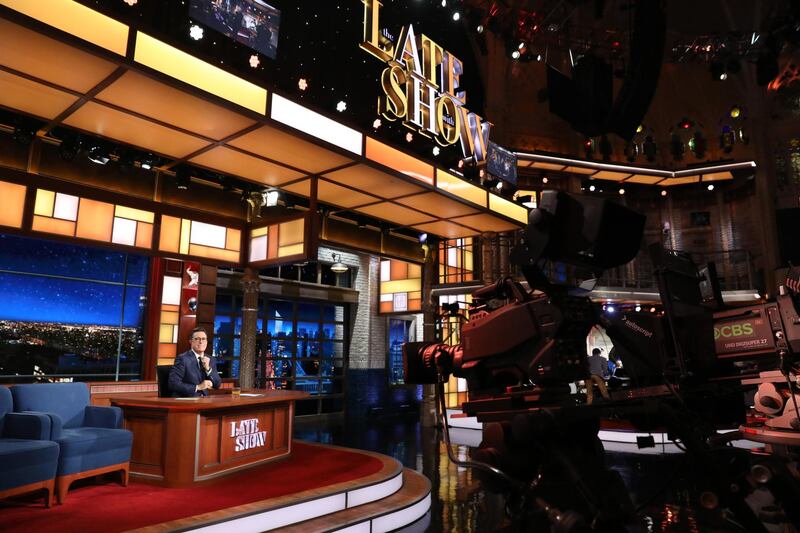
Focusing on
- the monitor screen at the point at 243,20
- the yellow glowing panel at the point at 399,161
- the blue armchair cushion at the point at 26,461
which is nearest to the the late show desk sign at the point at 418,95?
the monitor screen at the point at 243,20

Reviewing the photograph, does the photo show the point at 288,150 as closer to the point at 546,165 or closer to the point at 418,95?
the point at 418,95

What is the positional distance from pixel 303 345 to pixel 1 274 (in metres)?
5.65

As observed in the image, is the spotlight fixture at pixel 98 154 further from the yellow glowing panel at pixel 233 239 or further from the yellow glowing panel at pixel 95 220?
the yellow glowing panel at pixel 233 239

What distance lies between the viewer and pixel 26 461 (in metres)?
3.77

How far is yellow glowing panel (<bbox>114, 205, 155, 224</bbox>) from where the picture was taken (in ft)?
21.8

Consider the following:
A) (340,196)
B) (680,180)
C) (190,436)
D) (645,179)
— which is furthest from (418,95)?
(680,180)

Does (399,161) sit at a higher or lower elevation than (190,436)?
higher

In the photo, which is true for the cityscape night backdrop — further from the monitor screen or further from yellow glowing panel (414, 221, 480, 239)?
yellow glowing panel (414, 221, 480, 239)

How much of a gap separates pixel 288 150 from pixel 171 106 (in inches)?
56.6

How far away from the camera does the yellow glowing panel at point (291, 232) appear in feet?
22.3

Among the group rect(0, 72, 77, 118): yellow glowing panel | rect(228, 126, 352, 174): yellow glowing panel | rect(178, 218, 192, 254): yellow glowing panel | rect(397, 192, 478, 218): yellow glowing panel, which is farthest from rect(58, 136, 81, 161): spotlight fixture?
rect(397, 192, 478, 218): yellow glowing panel

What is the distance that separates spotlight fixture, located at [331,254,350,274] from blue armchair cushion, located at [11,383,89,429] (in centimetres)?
612

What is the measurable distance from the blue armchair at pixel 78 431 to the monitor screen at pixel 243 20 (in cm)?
513

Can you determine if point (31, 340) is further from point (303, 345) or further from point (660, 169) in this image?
point (660, 169)
